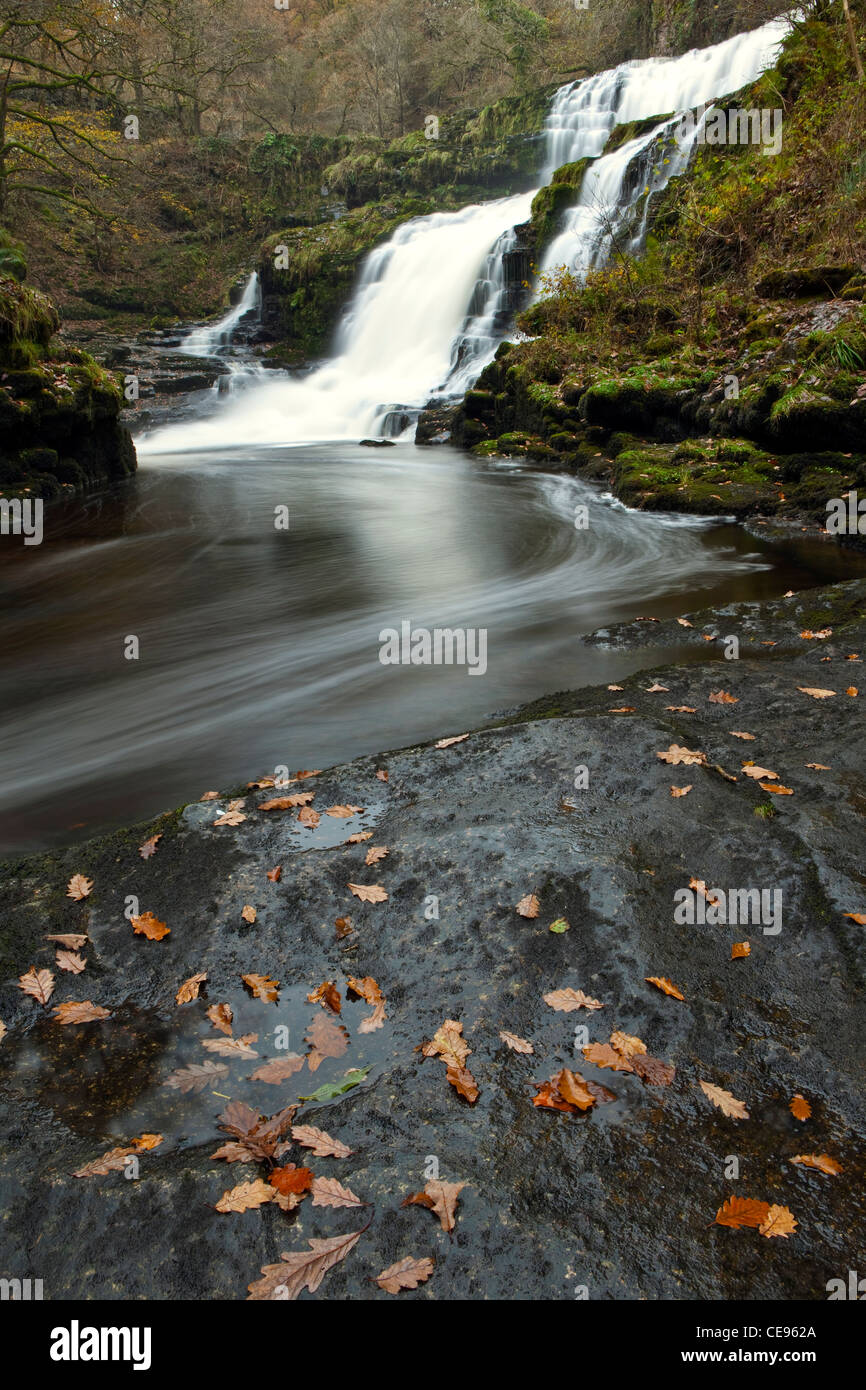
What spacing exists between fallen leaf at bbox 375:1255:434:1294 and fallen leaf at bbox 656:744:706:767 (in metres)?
2.50

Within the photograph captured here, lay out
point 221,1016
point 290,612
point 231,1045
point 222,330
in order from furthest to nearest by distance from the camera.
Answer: point 222,330, point 290,612, point 221,1016, point 231,1045

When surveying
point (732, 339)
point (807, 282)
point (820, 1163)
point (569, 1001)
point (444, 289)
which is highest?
point (444, 289)

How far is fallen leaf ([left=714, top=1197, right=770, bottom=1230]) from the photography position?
1918 mm

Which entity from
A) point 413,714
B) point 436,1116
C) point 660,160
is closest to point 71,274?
point 660,160

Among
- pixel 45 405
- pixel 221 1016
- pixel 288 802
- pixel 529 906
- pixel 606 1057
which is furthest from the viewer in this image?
pixel 45 405

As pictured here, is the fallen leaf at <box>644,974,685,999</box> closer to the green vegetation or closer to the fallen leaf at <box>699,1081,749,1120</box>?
the fallen leaf at <box>699,1081,749,1120</box>

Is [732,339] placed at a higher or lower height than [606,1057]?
higher

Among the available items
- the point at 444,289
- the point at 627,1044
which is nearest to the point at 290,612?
the point at 627,1044

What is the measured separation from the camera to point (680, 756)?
3.85 metres

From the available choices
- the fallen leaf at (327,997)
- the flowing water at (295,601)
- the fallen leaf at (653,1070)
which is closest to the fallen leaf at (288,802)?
the flowing water at (295,601)

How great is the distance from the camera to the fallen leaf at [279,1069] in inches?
94.6

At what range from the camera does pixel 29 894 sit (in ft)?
10.6

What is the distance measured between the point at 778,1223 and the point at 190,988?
194 cm

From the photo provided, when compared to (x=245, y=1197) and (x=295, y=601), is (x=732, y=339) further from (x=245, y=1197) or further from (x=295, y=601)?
(x=245, y=1197)
